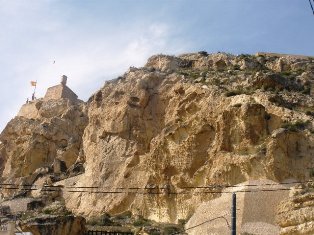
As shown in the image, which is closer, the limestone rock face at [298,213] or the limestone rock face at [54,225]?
the limestone rock face at [298,213]

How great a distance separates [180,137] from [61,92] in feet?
72.7

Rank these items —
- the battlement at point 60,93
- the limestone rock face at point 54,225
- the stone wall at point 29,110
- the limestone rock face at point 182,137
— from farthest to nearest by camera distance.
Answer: the battlement at point 60,93 → the stone wall at point 29,110 → the limestone rock face at point 182,137 → the limestone rock face at point 54,225

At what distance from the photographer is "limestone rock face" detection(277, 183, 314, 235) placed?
22859 millimetres

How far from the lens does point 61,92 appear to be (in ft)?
181

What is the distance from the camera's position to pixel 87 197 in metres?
38.7

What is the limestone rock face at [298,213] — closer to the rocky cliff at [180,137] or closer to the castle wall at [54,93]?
the rocky cliff at [180,137]

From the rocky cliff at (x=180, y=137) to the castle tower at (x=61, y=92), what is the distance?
697 cm

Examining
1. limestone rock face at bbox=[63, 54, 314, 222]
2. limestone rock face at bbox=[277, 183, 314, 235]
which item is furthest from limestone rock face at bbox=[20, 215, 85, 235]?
limestone rock face at bbox=[277, 183, 314, 235]

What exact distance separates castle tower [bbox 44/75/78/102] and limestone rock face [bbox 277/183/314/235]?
31.7 m

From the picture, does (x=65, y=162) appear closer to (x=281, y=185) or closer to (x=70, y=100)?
(x=70, y=100)

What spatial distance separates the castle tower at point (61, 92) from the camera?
5516cm

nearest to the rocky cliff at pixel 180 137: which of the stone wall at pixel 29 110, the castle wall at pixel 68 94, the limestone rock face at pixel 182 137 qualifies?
the limestone rock face at pixel 182 137

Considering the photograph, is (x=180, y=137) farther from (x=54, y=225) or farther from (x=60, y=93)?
(x=60, y=93)

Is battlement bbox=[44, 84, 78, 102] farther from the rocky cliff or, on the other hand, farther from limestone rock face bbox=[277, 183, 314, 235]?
limestone rock face bbox=[277, 183, 314, 235]
